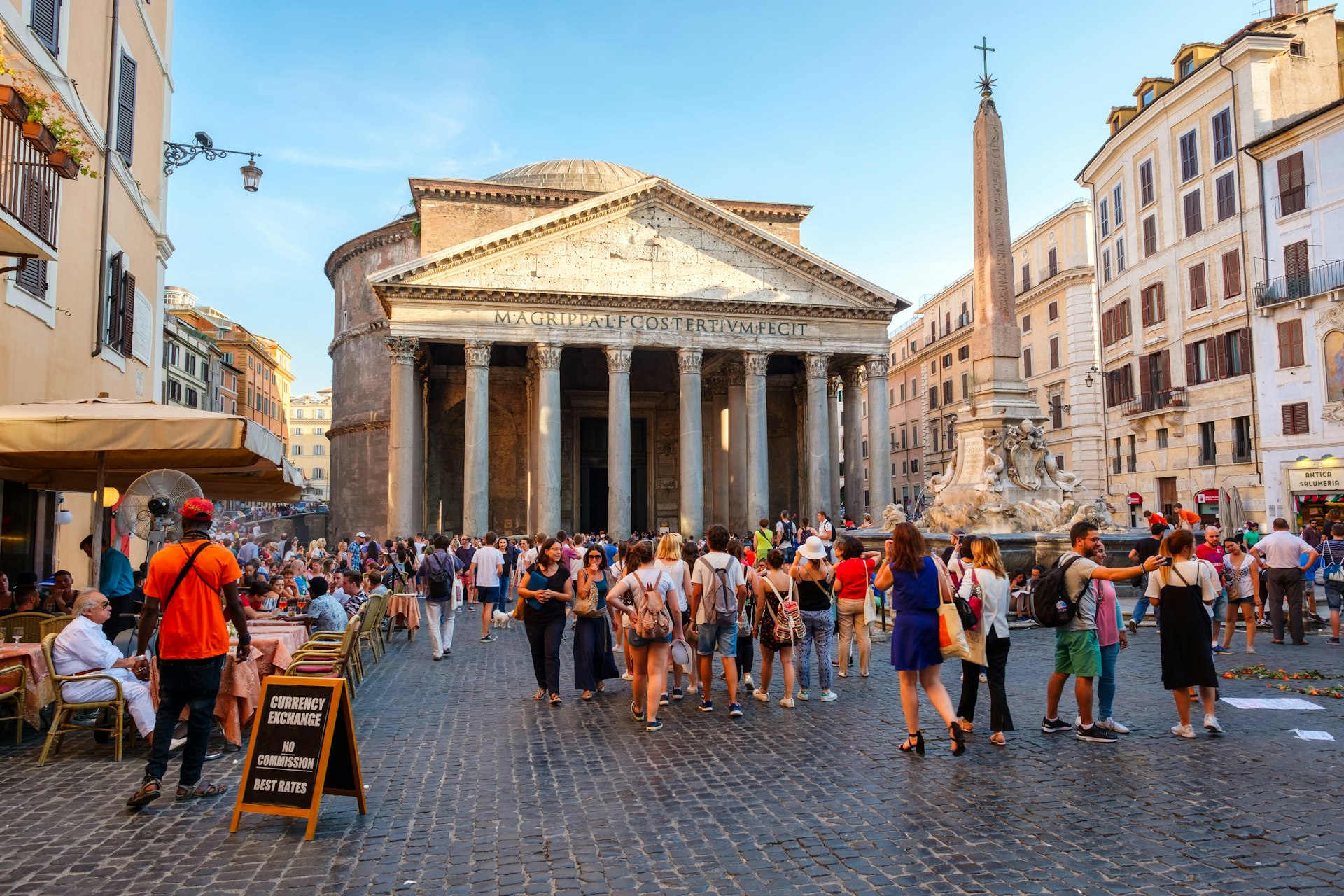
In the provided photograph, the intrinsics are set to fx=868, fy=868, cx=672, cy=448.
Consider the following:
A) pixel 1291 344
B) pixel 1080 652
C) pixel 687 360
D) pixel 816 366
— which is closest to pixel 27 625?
pixel 1080 652

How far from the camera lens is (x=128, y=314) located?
41.6 feet

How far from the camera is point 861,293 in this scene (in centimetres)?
2639

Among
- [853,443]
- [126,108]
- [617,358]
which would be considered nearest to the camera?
[126,108]

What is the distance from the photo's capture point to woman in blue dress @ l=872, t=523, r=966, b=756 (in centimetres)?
551

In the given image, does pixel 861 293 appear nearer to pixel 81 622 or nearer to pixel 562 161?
pixel 562 161

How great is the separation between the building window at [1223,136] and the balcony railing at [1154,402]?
620 centimetres

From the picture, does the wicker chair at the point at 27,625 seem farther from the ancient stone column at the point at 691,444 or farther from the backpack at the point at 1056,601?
the ancient stone column at the point at 691,444

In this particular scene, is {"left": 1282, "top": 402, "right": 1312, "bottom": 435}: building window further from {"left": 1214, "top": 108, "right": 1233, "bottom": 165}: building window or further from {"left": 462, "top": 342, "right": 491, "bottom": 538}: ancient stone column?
{"left": 462, "top": 342, "right": 491, "bottom": 538}: ancient stone column

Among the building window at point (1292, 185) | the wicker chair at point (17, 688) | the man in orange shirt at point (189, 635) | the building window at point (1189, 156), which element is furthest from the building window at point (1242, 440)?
the wicker chair at point (17, 688)

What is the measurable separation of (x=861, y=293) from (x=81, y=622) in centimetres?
2352

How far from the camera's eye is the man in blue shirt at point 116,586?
309 inches

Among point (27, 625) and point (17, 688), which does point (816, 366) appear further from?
point (17, 688)

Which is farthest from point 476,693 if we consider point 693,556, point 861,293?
point 861,293

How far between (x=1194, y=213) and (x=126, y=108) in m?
25.3
